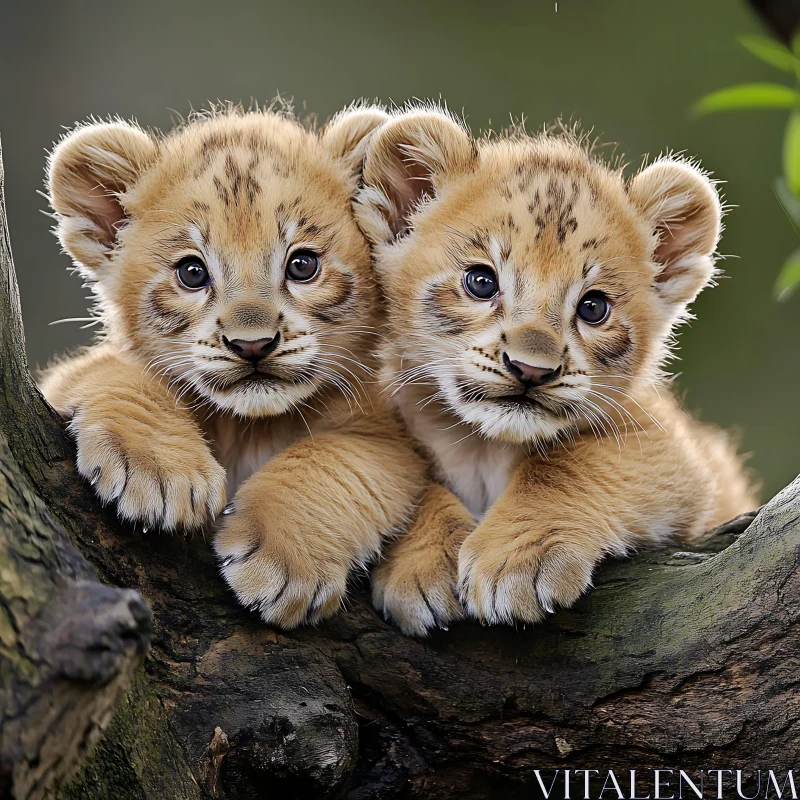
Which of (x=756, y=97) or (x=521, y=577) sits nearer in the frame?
(x=756, y=97)

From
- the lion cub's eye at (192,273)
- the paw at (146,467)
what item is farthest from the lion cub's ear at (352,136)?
the paw at (146,467)

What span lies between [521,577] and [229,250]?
0.92 metres

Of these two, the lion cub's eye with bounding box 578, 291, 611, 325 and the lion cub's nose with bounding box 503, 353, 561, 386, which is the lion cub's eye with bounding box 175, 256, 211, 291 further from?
the lion cub's eye with bounding box 578, 291, 611, 325

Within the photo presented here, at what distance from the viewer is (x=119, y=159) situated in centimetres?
233

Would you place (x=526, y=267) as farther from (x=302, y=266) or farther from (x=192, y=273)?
(x=192, y=273)

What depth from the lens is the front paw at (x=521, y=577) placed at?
76.2 inches

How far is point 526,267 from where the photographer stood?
7.15 feet

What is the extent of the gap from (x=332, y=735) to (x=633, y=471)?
1.00m

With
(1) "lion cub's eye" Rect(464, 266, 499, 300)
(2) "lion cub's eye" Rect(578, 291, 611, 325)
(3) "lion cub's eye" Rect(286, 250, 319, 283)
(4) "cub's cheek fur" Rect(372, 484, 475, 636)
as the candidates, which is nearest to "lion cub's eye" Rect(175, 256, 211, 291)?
(3) "lion cub's eye" Rect(286, 250, 319, 283)

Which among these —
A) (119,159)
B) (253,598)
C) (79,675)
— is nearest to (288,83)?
(119,159)

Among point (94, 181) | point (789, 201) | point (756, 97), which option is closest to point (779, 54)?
point (756, 97)

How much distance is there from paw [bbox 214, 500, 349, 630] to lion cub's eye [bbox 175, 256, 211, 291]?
520 millimetres

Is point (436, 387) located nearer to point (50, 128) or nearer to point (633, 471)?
point (633, 471)

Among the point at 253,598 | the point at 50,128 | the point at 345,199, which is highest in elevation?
the point at 50,128
